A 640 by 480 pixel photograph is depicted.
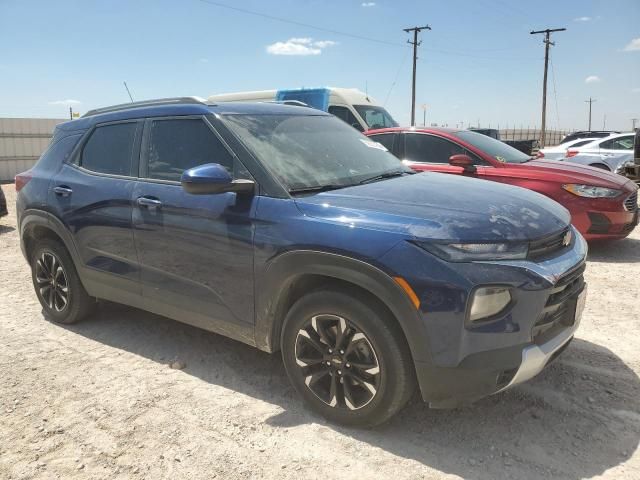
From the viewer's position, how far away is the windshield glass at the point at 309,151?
3.13m

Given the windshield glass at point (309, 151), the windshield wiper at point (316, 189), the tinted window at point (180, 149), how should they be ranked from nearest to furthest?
the windshield wiper at point (316, 189)
the windshield glass at point (309, 151)
the tinted window at point (180, 149)

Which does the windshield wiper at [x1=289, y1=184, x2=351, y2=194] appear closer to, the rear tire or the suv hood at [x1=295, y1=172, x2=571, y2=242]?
the suv hood at [x1=295, y1=172, x2=571, y2=242]

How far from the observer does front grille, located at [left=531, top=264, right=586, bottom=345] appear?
2525 millimetres

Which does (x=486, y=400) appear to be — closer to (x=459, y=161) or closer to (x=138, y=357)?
(x=138, y=357)

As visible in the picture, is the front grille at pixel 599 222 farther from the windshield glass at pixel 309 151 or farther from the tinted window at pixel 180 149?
the tinted window at pixel 180 149

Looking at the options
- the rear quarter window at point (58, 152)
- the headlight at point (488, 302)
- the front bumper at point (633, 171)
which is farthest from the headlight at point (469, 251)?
the front bumper at point (633, 171)

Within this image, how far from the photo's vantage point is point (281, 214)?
287 centimetres

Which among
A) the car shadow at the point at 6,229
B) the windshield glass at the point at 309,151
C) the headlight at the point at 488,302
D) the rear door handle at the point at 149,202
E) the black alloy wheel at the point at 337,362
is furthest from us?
the car shadow at the point at 6,229

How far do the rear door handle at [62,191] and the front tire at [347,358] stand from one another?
228 cm

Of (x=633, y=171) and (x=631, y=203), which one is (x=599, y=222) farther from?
(x=633, y=171)

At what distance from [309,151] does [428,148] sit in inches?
168

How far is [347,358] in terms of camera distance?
272 cm

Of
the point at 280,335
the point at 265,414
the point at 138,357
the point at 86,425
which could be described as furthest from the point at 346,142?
the point at 86,425

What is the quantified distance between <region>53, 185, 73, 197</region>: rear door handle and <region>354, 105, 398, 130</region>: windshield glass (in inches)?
414
